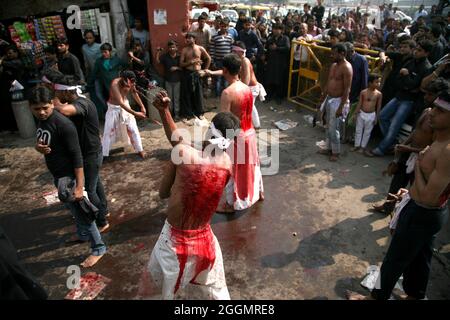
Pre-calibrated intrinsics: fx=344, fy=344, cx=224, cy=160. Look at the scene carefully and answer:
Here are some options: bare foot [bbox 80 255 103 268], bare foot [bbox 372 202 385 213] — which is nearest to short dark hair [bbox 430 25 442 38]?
bare foot [bbox 372 202 385 213]

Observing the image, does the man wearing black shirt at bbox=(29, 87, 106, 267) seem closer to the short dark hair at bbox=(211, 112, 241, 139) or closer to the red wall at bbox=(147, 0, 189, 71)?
the short dark hair at bbox=(211, 112, 241, 139)

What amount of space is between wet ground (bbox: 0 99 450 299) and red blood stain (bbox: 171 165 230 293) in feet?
1.77

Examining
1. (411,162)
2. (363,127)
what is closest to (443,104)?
(411,162)

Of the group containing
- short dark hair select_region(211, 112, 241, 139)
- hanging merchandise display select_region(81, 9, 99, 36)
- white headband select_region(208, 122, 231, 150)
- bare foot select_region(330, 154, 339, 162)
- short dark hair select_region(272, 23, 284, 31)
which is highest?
hanging merchandise display select_region(81, 9, 99, 36)

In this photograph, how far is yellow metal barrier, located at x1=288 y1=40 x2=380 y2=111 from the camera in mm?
8078

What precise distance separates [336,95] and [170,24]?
14.1ft

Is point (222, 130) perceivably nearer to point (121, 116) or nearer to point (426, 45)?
point (121, 116)

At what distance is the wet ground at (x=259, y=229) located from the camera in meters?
3.66

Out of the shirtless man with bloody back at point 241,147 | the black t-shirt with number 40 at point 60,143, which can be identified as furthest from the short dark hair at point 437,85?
the black t-shirt with number 40 at point 60,143

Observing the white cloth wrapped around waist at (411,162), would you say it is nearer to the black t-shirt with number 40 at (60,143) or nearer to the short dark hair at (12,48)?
the black t-shirt with number 40 at (60,143)

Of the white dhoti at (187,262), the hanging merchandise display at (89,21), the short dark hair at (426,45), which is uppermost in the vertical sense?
the hanging merchandise display at (89,21)

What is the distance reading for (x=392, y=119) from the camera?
630 centimetres

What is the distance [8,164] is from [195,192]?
5.30 meters
